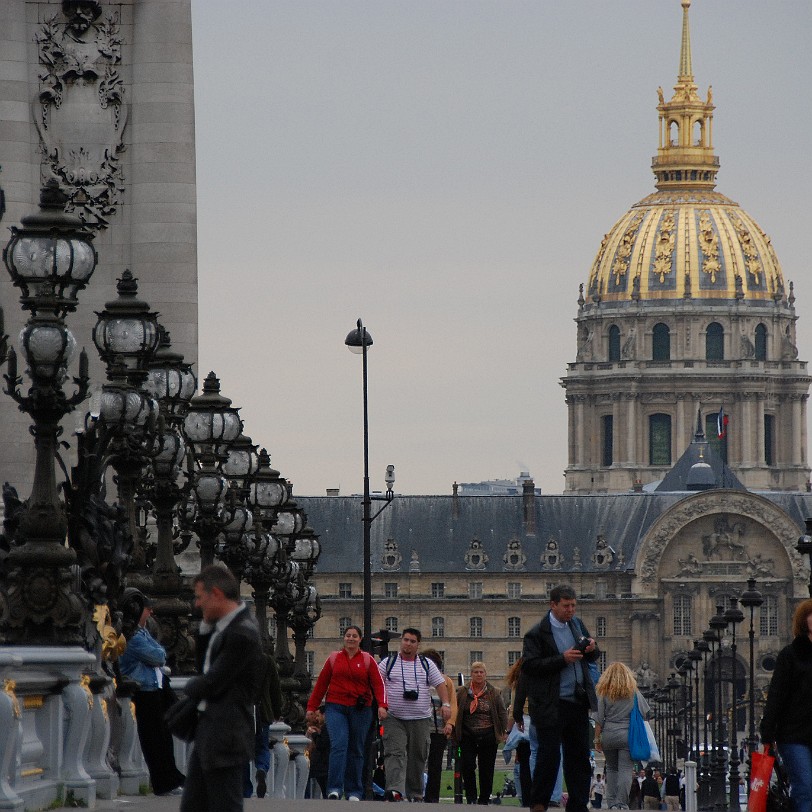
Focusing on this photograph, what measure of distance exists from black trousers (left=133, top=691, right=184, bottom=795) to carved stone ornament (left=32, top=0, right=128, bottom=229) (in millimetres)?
15337

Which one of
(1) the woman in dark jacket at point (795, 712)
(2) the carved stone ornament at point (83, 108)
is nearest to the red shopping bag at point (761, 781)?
(1) the woman in dark jacket at point (795, 712)

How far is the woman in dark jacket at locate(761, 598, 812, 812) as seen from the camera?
67.4 feet

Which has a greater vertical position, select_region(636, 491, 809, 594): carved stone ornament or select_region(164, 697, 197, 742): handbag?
select_region(636, 491, 809, 594): carved stone ornament

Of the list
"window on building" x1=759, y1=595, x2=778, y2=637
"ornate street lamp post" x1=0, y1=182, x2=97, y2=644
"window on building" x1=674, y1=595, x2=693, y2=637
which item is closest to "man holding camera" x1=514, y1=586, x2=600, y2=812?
"ornate street lamp post" x1=0, y1=182, x2=97, y2=644

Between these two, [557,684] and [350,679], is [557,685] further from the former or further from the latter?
[350,679]

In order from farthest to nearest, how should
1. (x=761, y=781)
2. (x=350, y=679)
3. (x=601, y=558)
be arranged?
(x=601, y=558), (x=350, y=679), (x=761, y=781)

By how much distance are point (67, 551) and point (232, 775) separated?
5.08m

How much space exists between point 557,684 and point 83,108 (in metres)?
17.4

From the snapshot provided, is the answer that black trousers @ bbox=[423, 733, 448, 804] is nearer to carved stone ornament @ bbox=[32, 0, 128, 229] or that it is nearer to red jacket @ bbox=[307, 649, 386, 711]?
red jacket @ bbox=[307, 649, 386, 711]

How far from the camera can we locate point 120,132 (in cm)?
3809

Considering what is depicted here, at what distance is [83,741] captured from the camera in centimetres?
2167

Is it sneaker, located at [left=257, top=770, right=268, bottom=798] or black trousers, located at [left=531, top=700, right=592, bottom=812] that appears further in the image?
sneaker, located at [left=257, top=770, right=268, bottom=798]

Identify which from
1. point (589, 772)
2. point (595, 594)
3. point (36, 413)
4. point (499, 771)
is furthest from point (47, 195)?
point (595, 594)

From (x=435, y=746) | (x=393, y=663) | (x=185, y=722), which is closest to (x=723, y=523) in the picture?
(x=435, y=746)
